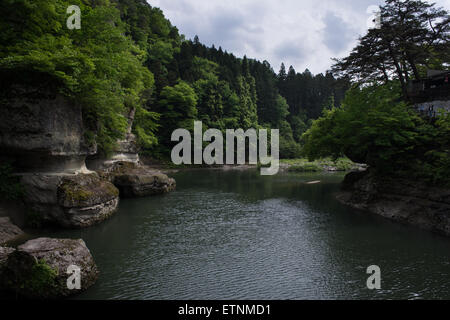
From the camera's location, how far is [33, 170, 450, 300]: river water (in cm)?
947

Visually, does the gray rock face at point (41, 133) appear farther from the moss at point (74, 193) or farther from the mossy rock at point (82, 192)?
the moss at point (74, 193)

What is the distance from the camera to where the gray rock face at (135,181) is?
2489 centimetres

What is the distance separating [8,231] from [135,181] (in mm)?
11857

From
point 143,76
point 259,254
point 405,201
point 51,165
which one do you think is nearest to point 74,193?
point 51,165

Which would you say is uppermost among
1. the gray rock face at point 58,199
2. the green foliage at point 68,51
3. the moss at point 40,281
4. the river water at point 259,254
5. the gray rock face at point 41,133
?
the green foliage at point 68,51

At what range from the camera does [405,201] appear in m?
18.6

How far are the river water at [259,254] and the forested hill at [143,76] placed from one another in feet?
25.1

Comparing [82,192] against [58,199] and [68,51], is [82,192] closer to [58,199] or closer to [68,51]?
[58,199]

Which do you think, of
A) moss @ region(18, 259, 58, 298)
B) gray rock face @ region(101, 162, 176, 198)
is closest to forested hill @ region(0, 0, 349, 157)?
gray rock face @ region(101, 162, 176, 198)

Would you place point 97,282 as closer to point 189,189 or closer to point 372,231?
point 372,231

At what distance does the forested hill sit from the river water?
764 cm

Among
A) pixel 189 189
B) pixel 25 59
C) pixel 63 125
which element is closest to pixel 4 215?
pixel 63 125

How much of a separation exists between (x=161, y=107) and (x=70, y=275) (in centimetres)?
5019

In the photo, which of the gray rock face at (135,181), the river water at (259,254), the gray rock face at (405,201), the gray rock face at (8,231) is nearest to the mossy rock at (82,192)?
the river water at (259,254)
